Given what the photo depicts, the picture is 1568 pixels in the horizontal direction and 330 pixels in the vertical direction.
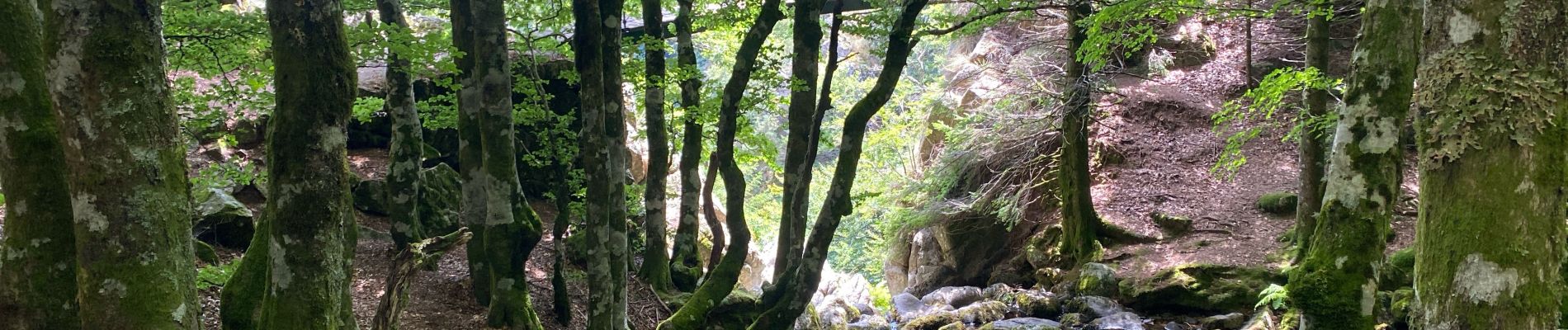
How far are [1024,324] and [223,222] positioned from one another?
9137 mm

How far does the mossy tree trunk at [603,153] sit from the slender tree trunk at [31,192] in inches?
115

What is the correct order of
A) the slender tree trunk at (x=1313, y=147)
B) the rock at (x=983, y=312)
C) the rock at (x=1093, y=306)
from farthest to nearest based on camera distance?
the rock at (x=983, y=312), the rock at (x=1093, y=306), the slender tree trunk at (x=1313, y=147)

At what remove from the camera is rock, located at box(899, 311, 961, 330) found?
11.8 meters

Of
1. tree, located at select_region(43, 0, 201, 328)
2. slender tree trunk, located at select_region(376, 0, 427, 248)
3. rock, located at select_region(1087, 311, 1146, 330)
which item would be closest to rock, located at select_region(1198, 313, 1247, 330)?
rock, located at select_region(1087, 311, 1146, 330)

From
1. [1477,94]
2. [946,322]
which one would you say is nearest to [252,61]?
[1477,94]

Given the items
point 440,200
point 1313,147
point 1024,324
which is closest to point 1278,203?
point 1313,147

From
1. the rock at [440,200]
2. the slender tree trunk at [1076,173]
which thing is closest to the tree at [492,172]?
the rock at [440,200]

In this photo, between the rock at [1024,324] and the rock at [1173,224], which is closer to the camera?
the rock at [1024,324]

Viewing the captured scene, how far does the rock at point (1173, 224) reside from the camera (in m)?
12.8

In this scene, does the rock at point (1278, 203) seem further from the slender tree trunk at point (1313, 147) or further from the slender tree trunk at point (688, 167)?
the slender tree trunk at point (688, 167)

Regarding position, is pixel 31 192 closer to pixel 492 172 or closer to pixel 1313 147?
pixel 492 172

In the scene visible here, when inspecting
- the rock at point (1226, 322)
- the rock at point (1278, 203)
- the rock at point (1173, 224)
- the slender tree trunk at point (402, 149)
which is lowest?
the rock at point (1226, 322)

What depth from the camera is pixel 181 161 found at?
3.46 meters

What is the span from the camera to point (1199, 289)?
10742 millimetres
